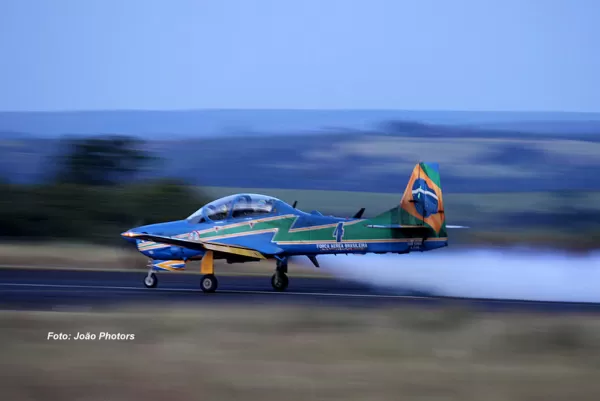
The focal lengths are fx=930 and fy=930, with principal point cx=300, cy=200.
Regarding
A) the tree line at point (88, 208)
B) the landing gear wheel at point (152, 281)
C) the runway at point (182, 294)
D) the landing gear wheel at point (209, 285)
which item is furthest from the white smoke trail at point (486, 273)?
the tree line at point (88, 208)

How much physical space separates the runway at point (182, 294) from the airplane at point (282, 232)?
90 cm

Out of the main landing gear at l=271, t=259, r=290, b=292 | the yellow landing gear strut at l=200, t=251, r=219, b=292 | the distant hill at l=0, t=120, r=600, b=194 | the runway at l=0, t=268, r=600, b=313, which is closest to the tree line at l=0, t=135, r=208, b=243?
the distant hill at l=0, t=120, r=600, b=194

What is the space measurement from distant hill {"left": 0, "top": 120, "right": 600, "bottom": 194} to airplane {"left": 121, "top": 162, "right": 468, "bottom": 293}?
1777 inches

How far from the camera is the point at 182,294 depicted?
21.9 m

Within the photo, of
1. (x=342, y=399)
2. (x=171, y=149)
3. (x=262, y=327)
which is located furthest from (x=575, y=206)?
(x=342, y=399)

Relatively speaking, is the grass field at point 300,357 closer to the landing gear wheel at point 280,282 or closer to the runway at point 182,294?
the runway at point 182,294

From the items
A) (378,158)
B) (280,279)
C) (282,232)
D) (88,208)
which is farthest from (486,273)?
(378,158)

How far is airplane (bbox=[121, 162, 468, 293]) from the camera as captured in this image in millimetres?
22109

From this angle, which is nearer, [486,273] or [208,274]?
[208,274]

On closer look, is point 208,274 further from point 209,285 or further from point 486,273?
point 486,273

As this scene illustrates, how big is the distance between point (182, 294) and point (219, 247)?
1573 millimetres

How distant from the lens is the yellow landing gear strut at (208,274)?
2231 cm

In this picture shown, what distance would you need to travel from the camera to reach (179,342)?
1288cm

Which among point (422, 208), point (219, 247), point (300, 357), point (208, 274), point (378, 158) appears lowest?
point (300, 357)
